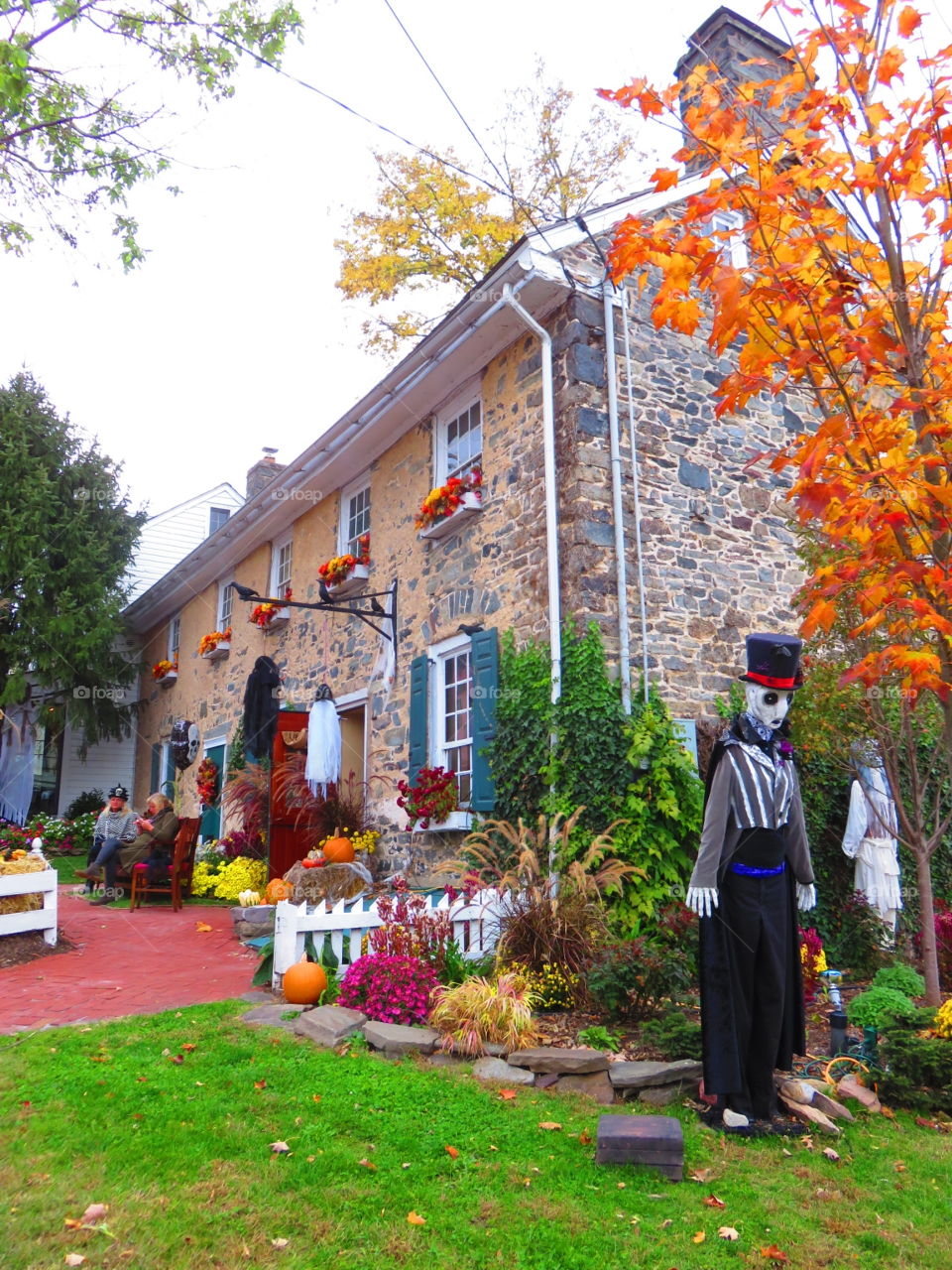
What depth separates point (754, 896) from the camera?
445 centimetres

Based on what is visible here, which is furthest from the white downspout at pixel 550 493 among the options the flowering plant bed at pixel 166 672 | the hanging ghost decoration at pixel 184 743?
the flowering plant bed at pixel 166 672

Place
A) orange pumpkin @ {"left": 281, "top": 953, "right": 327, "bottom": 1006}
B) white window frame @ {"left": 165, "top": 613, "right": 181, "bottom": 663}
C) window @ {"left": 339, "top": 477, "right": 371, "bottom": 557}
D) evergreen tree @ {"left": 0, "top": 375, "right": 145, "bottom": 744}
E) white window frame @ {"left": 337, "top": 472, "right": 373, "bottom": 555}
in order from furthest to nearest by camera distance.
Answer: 1. white window frame @ {"left": 165, "top": 613, "right": 181, "bottom": 663}
2. evergreen tree @ {"left": 0, "top": 375, "right": 145, "bottom": 744}
3. white window frame @ {"left": 337, "top": 472, "right": 373, "bottom": 555}
4. window @ {"left": 339, "top": 477, "right": 371, "bottom": 557}
5. orange pumpkin @ {"left": 281, "top": 953, "right": 327, "bottom": 1006}

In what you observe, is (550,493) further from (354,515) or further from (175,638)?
(175,638)

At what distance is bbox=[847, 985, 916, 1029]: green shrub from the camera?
15.9ft

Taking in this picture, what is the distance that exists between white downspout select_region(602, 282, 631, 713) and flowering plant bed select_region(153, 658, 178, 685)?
12112 millimetres

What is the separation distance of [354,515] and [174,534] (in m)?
12.0

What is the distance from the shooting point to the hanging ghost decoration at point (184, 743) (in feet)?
52.7

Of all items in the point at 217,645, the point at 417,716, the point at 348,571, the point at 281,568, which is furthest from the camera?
the point at 217,645

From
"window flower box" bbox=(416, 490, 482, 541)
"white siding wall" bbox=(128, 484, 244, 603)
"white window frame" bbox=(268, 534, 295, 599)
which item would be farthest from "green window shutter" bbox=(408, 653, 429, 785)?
"white siding wall" bbox=(128, 484, 244, 603)

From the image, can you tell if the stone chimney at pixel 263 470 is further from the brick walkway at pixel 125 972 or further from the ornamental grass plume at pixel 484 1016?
the ornamental grass plume at pixel 484 1016

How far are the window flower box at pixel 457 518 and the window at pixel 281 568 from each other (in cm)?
460

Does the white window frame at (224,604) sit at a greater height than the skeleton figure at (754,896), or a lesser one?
greater

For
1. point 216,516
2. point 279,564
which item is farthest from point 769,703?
point 216,516

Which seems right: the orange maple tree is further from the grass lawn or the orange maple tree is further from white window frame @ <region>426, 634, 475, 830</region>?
white window frame @ <region>426, 634, 475, 830</region>
